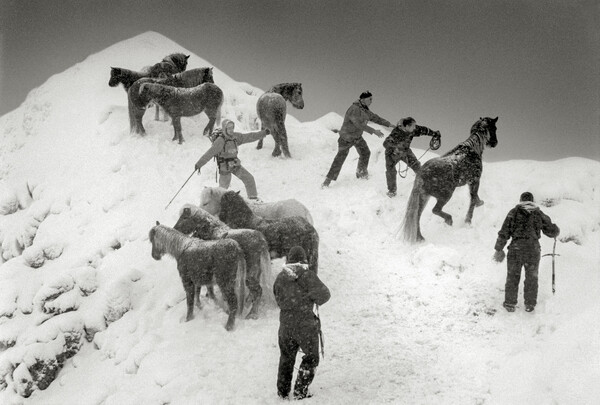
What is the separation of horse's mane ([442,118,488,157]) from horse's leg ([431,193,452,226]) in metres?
0.83

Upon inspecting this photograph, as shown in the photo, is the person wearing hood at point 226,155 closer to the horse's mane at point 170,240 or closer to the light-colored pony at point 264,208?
the light-colored pony at point 264,208

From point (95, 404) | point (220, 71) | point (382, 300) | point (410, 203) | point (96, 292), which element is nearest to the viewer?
point (95, 404)

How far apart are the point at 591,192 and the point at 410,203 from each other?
3972mm

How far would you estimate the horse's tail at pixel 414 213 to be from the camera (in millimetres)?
8867

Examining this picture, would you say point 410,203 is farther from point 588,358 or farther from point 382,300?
point 588,358

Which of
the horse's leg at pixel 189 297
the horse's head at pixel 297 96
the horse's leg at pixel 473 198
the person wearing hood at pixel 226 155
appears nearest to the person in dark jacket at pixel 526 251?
the horse's leg at pixel 473 198

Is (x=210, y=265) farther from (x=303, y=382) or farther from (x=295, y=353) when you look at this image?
(x=303, y=382)

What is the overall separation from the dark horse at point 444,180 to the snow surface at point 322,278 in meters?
0.38

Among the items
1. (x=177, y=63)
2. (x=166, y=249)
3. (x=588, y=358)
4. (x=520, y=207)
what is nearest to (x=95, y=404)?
(x=166, y=249)

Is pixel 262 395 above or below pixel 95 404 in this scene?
above

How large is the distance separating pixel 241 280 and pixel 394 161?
482cm

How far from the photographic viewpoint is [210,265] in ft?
22.0

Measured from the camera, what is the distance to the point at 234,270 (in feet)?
21.7

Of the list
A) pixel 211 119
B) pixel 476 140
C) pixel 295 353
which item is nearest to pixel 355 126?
pixel 476 140
